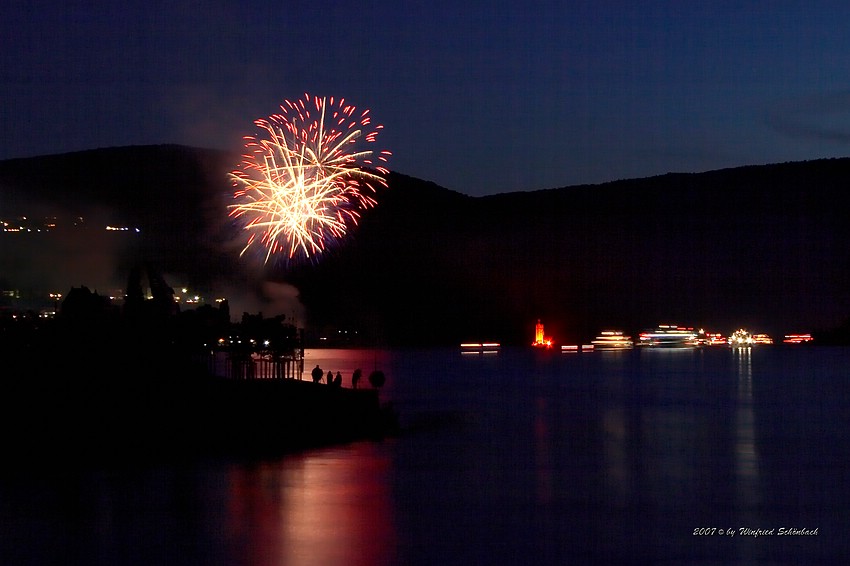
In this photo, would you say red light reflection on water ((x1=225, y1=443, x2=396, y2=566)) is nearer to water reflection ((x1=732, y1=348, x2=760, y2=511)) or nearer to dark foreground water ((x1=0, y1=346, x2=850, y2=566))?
dark foreground water ((x1=0, y1=346, x2=850, y2=566))

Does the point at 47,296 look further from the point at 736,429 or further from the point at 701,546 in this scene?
the point at 701,546

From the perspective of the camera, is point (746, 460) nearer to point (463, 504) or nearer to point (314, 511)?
point (463, 504)

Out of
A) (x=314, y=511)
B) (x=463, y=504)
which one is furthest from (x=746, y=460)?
(x=314, y=511)

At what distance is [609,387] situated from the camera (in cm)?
6744

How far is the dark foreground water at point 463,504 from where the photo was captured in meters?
15.3

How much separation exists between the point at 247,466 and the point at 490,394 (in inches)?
1423

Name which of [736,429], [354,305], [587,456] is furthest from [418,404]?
[354,305]

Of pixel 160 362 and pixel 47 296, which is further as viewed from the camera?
pixel 47 296

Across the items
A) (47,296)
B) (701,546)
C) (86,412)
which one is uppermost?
(47,296)

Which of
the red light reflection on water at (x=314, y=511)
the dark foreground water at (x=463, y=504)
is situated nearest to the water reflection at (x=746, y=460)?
the dark foreground water at (x=463, y=504)

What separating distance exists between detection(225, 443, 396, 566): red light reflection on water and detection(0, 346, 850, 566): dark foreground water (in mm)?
43

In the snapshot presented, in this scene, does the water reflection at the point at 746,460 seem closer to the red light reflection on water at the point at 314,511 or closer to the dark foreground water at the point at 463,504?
the dark foreground water at the point at 463,504

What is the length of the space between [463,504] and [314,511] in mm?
2626

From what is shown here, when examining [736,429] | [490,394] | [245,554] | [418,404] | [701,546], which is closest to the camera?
[245,554]
